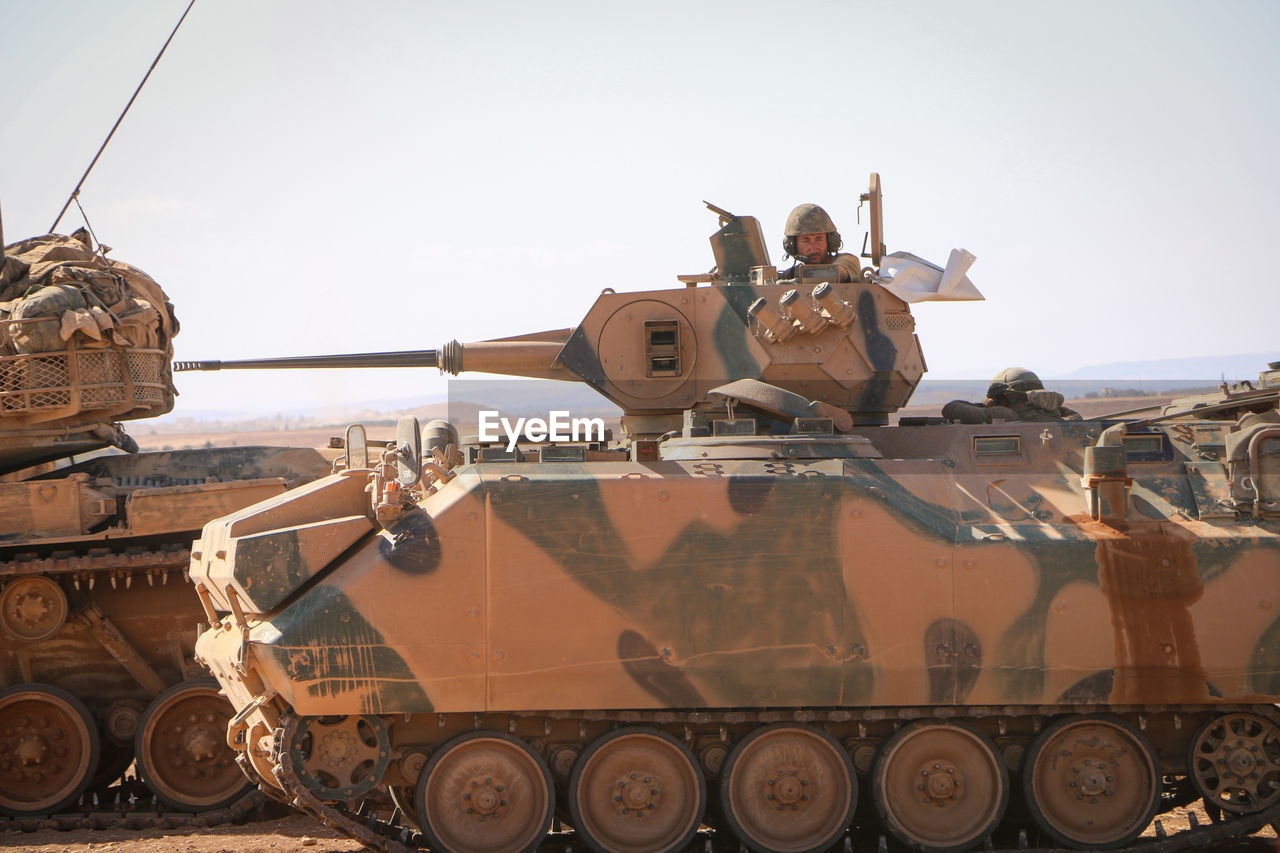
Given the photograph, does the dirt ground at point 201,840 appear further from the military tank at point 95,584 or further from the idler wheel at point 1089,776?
the idler wheel at point 1089,776

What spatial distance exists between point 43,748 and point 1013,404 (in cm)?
958

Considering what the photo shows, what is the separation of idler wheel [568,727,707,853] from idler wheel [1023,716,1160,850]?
243 centimetres

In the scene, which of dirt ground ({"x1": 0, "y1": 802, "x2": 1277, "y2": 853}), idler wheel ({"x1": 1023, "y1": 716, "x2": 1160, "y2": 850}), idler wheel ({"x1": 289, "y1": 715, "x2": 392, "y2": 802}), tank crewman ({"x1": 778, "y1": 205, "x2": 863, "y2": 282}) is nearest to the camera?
idler wheel ({"x1": 289, "y1": 715, "x2": 392, "y2": 802})

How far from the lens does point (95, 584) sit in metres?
12.9

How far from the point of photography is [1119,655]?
9.20 metres

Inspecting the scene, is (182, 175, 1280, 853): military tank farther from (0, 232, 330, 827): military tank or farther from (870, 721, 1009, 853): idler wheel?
(0, 232, 330, 827): military tank

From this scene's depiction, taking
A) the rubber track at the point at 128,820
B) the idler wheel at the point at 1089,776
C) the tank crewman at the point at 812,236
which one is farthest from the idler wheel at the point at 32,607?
the idler wheel at the point at 1089,776

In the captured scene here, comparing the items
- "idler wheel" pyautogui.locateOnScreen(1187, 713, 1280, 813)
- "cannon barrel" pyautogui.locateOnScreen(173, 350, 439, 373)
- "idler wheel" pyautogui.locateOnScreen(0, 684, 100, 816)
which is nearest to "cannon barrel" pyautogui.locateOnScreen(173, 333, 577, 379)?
"cannon barrel" pyautogui.locateOnScreen(173, 350, 439, 373)

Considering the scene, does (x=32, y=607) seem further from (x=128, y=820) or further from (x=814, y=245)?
(x=814, y=245)

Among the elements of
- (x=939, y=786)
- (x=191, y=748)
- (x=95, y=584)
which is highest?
(x=95, y=584)

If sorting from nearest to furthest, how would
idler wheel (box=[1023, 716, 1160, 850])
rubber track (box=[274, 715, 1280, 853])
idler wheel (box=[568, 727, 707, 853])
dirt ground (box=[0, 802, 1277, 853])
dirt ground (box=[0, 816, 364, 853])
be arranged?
rubber track (box=[274, 715, 1280, 853])
idler wheel (box=[568, 727, 707, 853])
idler wheel (box=[1023, 716, 1160, 850])
dirt ground (box=[0, 802, 1277, 853])
dirt ground (box=[0, 816, 364, 853])

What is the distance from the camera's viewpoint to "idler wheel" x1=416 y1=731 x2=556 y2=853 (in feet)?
30.2

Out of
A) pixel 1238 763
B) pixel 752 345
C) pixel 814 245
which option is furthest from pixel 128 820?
pixel 1238 763

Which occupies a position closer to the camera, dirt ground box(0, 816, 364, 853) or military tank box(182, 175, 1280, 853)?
military tank box(182, 175, 1280, 853)
